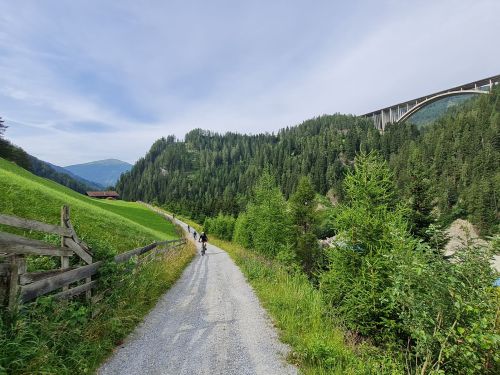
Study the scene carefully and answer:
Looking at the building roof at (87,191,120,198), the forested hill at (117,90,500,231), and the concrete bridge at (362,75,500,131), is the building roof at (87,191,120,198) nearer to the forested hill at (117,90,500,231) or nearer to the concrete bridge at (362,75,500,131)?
the forested hill at (117,90,500,231)

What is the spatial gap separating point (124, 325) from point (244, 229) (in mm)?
37119

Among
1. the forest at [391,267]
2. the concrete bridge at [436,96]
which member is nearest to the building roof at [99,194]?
the forest at [391,267]

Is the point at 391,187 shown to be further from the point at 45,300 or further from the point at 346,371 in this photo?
the point at 45,300

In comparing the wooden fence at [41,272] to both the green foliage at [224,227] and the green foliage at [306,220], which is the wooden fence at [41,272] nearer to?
the green foliage at [306,220]

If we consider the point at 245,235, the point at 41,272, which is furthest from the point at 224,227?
the point at 41,272

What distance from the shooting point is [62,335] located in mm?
5809

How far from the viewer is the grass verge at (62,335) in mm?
4766

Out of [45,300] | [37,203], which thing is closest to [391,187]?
[45,300]

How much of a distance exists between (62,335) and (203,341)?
129 inches

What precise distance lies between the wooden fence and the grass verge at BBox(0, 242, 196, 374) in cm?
28

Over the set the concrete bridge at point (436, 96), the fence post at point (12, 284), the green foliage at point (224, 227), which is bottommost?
the green foliage at point (224, 227)

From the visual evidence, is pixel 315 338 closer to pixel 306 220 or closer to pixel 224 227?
pixel 306 220

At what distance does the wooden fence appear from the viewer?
5.06 meters

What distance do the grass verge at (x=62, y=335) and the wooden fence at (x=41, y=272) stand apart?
284 millimetres
